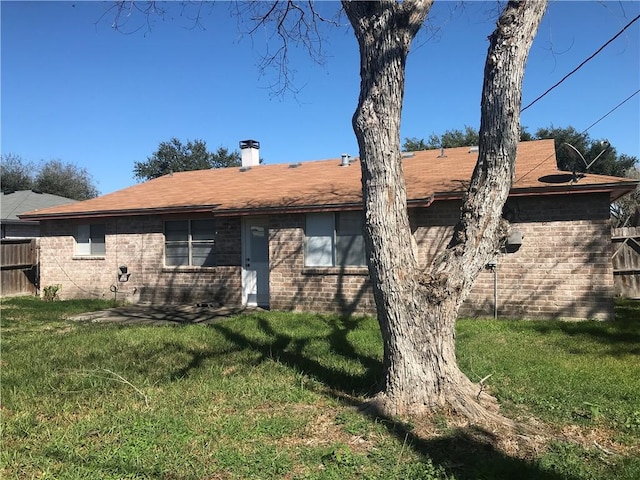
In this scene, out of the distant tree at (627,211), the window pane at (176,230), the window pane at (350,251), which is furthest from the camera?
the distant tree at (627,211)

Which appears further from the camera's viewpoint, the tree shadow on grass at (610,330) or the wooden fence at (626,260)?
the wooden fence at (626,260)

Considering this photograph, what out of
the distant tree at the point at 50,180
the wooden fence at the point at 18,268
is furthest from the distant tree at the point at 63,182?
the wooden fence at the point at 18,268

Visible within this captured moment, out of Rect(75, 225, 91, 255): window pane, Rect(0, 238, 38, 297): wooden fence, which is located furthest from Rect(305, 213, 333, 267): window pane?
Rect(0, 238, 38, 297): wooden fence

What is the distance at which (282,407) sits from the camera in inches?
203

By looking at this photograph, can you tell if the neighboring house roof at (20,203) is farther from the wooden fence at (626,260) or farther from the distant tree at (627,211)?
the distant tree at (627,211)

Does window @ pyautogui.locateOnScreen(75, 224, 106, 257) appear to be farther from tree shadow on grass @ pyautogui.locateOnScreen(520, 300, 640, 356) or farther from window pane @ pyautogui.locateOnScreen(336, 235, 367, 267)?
tree shadow on grass @ pyautogui.locateOnScreen(520, 300, 640, 356)

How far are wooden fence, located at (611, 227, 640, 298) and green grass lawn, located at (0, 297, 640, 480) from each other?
408 centimetres

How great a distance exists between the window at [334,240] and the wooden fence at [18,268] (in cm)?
1029

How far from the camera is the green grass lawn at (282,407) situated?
3.87m

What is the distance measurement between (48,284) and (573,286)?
1460 centimetres

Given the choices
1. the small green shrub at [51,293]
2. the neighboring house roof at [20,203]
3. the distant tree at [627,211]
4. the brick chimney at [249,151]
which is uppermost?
the brick chimney at [249,151]

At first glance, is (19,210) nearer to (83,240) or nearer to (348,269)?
(83,240)

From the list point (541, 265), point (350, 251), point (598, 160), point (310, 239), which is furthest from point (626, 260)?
point (598, 160)

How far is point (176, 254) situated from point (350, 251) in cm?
526
